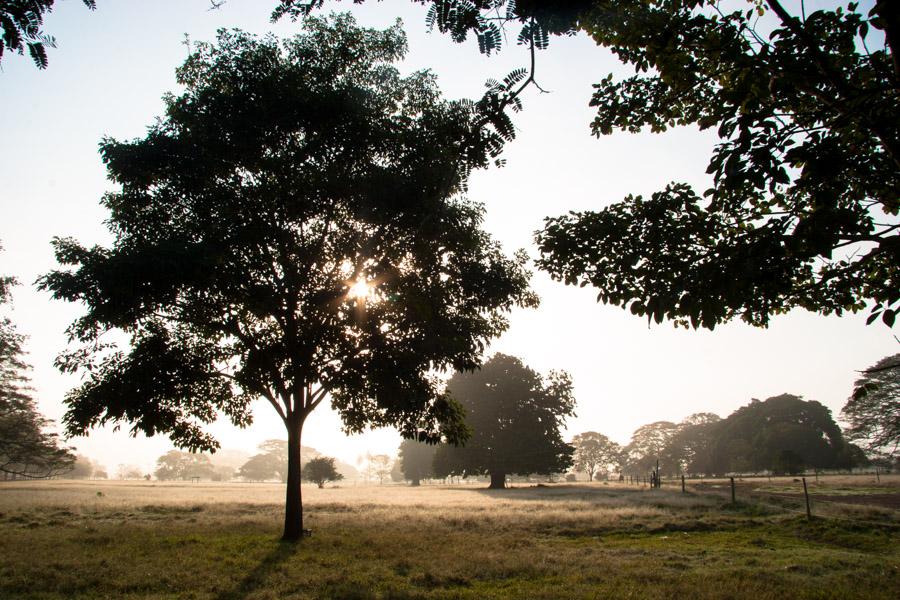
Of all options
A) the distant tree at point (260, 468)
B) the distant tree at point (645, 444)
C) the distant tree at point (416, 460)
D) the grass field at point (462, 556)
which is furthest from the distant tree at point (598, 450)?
the grass field at point (462, 556)

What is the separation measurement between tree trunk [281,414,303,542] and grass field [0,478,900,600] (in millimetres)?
547

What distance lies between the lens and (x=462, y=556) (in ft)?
41.8

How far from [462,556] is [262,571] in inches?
193

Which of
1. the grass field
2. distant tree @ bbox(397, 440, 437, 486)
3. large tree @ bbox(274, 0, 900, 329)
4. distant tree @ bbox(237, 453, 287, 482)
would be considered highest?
large tree @ bbox(274, 0, 900, 329)

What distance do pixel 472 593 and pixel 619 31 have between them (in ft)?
32.9

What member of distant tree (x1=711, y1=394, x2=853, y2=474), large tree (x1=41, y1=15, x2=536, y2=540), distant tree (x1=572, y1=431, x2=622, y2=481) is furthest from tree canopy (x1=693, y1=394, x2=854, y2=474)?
large tree (x1=41, y1=15, x2=536, y2=540)

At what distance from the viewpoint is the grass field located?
31.1ft

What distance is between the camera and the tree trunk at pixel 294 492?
15.9 metres

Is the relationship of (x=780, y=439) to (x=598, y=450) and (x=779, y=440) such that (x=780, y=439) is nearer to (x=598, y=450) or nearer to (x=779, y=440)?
(x=779, y=440)

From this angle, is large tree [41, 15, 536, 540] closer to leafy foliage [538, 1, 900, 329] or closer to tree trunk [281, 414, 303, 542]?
tree trunk [281, 414, 303, 542]

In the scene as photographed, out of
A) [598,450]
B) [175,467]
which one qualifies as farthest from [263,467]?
[598,450]

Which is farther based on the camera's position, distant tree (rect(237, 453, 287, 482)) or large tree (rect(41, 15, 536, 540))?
distant tree (rect(237, 453, 287, 482))

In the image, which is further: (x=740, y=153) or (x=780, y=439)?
(x=780, y=439)

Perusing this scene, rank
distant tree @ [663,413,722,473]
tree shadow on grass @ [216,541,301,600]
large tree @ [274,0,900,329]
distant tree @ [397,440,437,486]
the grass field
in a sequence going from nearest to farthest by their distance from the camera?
large tree @ [274,0,900,329]
tree shadow on grass @ [216,541,301,600]
the grass field
distant tree @ [397,440,437,486]
distant tree @ [663,413,722,473]
